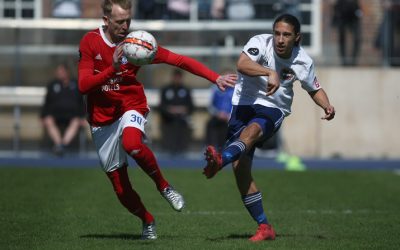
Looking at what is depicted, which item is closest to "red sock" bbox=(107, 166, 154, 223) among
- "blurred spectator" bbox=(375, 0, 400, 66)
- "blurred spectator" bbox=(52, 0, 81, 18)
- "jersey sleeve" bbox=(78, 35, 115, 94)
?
"jersey sleeve" bbox=(78, 35, 115, 94)

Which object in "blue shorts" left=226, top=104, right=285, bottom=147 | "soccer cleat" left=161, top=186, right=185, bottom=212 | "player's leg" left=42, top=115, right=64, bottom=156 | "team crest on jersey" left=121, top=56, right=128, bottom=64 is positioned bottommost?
"player's leg" left=42, top=115, right=64, bottom=156

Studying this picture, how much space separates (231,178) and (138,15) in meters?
5.81

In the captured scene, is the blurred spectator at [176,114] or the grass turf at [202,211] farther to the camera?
the blurred spectator at [176,114]

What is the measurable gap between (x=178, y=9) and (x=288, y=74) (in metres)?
12.5

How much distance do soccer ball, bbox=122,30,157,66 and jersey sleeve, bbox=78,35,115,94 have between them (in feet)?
0.66

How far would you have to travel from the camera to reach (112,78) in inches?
341

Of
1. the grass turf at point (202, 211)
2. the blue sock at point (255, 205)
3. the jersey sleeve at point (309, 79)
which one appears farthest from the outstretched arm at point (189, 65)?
the grass turf at point (202, 211)

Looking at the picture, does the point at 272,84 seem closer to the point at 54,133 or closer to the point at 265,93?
the point at 265,93

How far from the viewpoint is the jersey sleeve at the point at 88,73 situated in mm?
8195

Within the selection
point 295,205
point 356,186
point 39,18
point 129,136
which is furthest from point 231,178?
point 129,136

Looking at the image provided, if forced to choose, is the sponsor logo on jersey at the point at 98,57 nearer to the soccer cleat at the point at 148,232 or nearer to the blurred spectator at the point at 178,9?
the soccer cleat at the point at 148,232

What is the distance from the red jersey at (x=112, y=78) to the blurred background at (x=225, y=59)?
1192 centimetres

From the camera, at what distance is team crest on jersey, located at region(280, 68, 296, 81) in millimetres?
9023

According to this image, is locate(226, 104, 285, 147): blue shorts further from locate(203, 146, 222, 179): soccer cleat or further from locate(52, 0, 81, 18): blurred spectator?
locate(52, 0, 81, 18): blurred spectator
